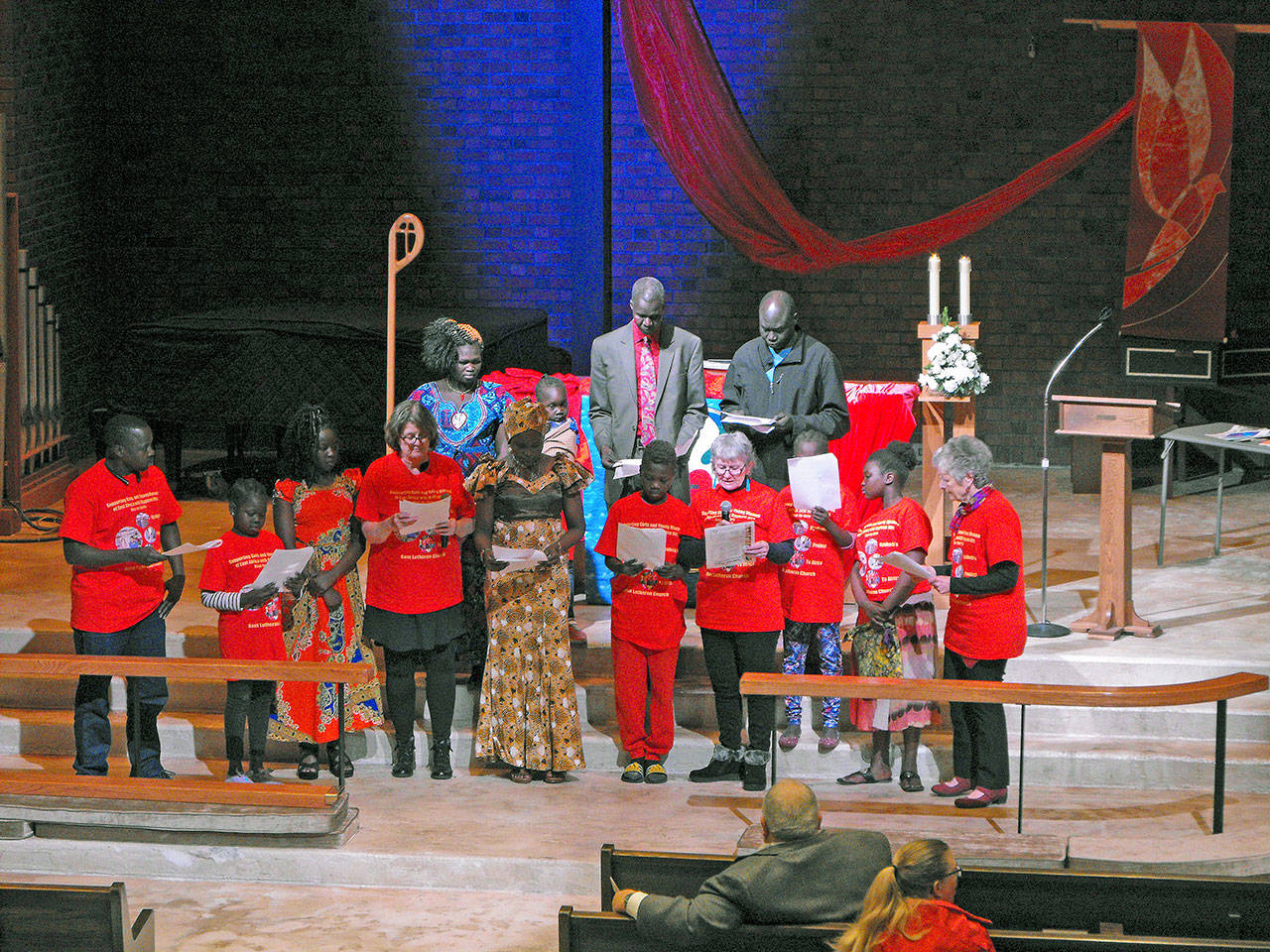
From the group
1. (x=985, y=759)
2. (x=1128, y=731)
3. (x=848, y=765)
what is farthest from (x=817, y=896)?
(x=1128, y=731)

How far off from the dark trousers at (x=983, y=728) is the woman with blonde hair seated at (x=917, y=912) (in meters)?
2.30

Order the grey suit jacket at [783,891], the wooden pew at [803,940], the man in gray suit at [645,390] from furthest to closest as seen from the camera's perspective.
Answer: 1. the man in gray suit at [645,390]
2. the grey suit jacket at [783,891]
3. the wooden pew at [803,940]

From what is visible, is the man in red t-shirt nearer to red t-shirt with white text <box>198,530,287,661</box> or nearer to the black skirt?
red t-shirt with white text <box>198,530,287,661</box>

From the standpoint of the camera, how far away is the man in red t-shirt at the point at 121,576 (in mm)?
6680

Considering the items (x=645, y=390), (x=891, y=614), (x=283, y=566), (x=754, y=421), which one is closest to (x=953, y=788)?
(x=891, y=614)

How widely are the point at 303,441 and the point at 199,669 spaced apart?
1.07 m

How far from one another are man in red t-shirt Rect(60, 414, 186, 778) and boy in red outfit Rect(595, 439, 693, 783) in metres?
1.79

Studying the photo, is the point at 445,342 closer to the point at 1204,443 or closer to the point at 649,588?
the point at 649,588

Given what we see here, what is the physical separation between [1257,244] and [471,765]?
724 centimetres

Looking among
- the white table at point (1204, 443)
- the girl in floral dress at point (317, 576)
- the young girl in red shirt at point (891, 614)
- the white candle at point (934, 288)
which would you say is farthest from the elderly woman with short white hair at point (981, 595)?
the white table at point (1204, 443)

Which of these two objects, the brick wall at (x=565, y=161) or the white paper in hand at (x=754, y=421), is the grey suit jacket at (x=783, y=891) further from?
the brick wall at (x=565, y=161)

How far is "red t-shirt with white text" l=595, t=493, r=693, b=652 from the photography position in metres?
7.02

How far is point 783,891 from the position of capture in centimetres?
468

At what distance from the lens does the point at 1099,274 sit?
12.1 metres
